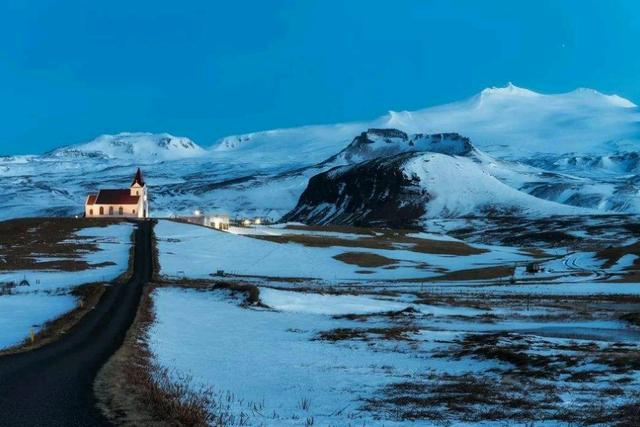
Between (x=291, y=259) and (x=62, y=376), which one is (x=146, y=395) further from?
(x=291, y=259)

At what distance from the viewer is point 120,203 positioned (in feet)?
535

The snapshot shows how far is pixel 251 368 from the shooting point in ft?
82.0

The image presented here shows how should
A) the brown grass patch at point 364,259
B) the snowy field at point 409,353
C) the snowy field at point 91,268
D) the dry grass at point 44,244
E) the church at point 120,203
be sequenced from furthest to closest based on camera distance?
the church at point 120,203, the brown grass patch at point 364,259, the dry grass at point 44,244, the snowy field at point 91,268, the snowy field at point 409,353

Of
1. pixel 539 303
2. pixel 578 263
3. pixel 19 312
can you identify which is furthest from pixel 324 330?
pixel 578 263

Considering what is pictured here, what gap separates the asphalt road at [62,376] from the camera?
1451cm

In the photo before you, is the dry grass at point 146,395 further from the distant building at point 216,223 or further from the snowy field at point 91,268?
the distant building at point 216,223

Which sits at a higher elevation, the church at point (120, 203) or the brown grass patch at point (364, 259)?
the church at point (120, 203)

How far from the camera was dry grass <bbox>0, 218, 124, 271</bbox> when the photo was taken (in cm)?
8306

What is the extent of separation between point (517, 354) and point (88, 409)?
1645 cm

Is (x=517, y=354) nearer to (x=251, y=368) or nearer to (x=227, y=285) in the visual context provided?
(x=251, y=368)

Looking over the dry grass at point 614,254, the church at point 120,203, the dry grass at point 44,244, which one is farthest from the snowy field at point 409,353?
the church at point 120,203

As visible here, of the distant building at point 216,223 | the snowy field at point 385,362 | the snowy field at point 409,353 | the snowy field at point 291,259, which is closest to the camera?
the snowy field at point 409,353

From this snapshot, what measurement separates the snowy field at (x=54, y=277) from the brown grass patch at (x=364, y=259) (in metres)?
36.8

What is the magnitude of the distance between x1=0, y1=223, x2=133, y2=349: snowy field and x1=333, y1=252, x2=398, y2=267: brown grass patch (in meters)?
36.8
